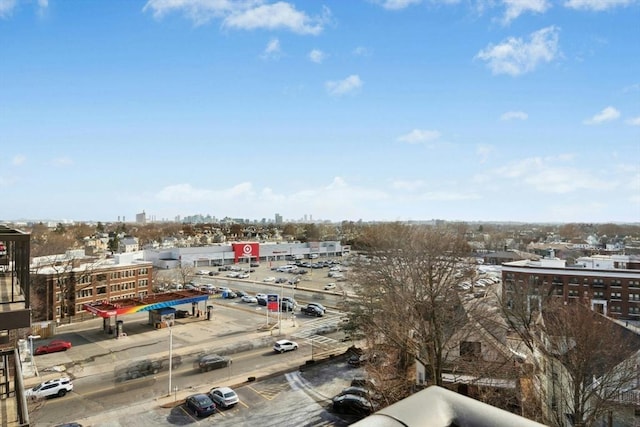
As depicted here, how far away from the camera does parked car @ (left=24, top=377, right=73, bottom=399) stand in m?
18.0

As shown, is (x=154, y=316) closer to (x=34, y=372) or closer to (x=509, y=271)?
(x=34, y=372)

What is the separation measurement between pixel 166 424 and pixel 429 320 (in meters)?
10.8

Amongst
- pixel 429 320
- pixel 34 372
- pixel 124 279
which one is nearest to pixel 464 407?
pixel 429 320

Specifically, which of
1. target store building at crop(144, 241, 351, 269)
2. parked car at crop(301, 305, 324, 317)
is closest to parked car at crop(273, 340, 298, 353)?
parked car at crop(301, 305, 324, 317)

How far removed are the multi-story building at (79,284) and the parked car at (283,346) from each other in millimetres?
19067

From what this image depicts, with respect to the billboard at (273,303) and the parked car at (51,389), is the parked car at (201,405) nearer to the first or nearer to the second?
the parked car at (51,389)

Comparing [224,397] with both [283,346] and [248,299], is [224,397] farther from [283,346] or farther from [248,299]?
[248,299]

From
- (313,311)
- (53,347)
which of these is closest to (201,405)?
(53,347)

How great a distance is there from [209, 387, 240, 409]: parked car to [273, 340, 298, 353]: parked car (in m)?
6.89

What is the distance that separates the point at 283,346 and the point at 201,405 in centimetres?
872

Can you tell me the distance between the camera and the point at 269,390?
19031 mm

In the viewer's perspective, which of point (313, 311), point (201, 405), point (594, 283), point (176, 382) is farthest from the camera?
point (594, 283)

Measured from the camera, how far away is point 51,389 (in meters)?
18.3

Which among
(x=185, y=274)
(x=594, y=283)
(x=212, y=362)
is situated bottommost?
(x=212, y=362)
